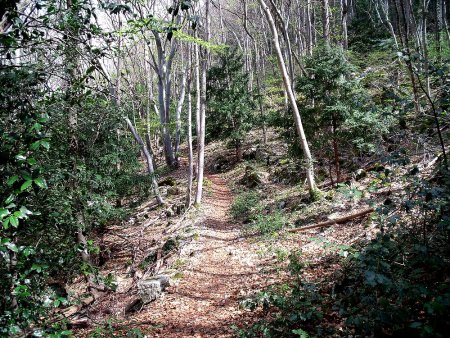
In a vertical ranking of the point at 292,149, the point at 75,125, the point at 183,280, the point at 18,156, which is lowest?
the point at 183,280

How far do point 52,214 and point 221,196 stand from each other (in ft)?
37.8

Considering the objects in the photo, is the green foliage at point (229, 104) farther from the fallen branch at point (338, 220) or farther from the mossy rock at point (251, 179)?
the fallen branch at point (338, 220)

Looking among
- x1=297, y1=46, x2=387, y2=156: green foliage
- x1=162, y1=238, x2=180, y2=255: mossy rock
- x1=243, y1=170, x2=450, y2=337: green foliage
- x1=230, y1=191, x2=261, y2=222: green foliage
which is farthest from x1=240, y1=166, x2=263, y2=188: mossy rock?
x1=243, y1=170, x2=450, y2=337: green foliage

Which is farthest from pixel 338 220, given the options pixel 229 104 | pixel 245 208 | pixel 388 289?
pixel 229 104

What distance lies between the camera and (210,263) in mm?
7711

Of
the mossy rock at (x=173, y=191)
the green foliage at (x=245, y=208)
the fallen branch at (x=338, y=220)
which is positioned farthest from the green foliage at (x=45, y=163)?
the mossy rock at (x=173, y=191)

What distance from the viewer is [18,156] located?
73.0 inches

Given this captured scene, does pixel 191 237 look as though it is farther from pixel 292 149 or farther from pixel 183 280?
pixel 292 149

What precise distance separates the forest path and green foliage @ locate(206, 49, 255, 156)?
33.4 ft

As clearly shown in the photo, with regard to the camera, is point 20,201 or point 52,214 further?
point 52,214

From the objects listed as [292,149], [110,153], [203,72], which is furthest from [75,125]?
[292,149]

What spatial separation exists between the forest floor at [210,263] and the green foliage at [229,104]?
7782mm

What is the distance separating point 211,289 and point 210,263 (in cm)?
136

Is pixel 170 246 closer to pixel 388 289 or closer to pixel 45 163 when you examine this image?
pixel 45 163
